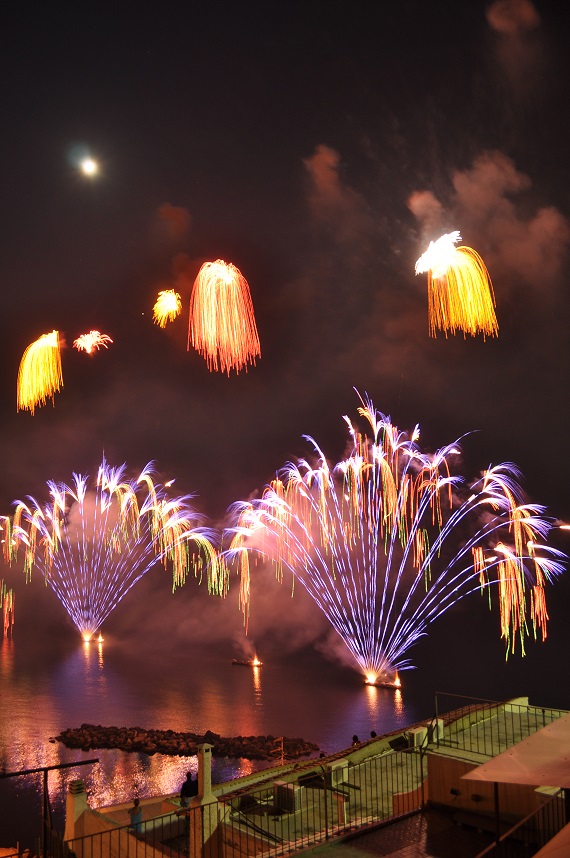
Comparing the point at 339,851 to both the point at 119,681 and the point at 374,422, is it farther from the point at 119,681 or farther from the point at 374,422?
the point at 119,681

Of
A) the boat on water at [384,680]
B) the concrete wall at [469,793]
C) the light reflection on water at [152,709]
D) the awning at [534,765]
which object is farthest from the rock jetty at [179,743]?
the awning at [534,765]

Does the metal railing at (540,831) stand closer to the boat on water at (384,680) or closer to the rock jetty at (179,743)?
the rock jetty at (179,743)

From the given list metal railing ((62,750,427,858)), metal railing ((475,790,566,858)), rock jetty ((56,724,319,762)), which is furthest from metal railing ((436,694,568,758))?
rock jetty ((56,724,319,762))

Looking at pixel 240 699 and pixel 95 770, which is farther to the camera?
pixel 240 699

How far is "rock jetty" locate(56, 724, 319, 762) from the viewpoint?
41.4 m

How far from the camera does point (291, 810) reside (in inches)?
616

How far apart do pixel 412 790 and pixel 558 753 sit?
567 centimetres

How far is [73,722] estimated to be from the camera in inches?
1928

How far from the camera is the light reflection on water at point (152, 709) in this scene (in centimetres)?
3653

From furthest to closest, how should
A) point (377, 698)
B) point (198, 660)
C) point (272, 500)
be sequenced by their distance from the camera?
1. point (198, 660)
2. point (377, 698)
3. point (272, 500)

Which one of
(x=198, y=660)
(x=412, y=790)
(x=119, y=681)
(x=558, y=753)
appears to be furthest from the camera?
(x=198, y=660)

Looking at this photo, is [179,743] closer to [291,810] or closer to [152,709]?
[152,709]

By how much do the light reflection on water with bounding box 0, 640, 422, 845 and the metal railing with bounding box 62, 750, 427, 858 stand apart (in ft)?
54.2

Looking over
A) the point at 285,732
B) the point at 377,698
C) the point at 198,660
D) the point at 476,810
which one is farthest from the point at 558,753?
the point at 198,660
